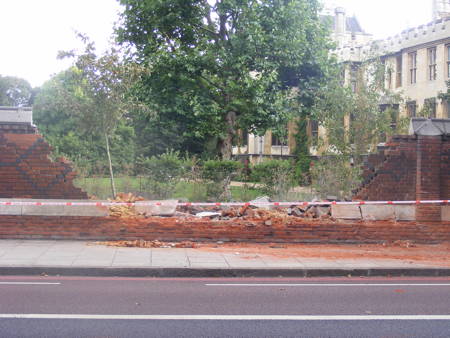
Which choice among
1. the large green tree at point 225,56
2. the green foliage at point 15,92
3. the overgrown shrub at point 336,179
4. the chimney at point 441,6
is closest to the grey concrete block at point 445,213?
the overgrown shrub at point 336,179

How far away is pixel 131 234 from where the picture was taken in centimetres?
1334

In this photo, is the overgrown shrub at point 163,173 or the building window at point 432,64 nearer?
the overgrown shrub at point 163,173

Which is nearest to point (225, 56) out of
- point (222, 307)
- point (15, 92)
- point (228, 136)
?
point (228, 136)

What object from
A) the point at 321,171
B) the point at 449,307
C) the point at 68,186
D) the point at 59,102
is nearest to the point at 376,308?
the point at 449,307

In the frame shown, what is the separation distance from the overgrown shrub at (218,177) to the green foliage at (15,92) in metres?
42.6

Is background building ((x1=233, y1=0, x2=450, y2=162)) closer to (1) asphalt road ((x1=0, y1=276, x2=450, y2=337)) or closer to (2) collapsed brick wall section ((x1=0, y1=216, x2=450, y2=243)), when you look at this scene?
(2) collapsed brick wall section ((x1=0, y1=216, x2=450, y2=243))

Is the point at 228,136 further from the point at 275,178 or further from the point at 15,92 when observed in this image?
the point at 15,92

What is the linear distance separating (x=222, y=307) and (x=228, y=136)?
1734 cm

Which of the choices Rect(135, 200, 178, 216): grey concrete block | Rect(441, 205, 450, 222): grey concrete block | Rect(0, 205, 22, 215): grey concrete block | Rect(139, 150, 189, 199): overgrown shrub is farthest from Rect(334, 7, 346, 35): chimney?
Rect(0, 205, 22, 215): grey concrete block

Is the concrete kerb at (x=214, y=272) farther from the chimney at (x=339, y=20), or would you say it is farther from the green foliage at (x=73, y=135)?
the chimney at (x=339, y=20)

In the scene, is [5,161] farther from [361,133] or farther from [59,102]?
[361,133]

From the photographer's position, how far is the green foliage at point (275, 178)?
18.1 meters

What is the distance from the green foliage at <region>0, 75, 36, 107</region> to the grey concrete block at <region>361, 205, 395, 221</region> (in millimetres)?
47639

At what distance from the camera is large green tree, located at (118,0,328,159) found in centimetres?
2311
